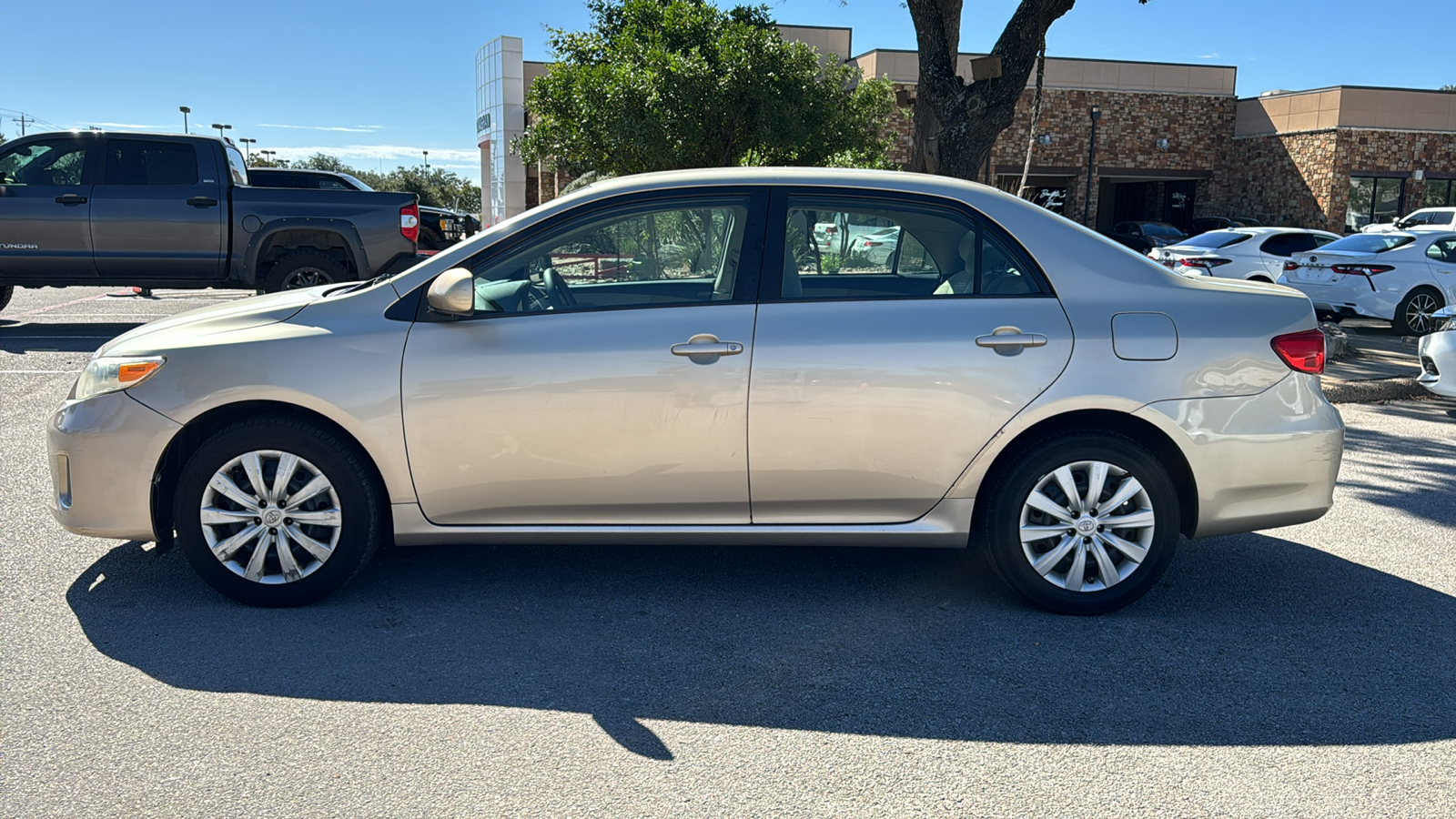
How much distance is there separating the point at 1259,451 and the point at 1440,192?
141 feet

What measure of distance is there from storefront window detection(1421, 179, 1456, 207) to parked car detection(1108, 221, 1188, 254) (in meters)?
9.72

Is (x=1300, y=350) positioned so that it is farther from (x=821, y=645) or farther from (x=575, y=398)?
(x=575, y=398)

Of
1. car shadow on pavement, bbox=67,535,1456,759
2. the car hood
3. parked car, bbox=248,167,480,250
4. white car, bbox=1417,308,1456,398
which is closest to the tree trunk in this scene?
white car, bbox=1417,308,1456,398

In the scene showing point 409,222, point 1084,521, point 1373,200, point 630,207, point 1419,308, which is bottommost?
point 1084,521

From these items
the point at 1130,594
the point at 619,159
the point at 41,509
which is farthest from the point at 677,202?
the point at 619,159

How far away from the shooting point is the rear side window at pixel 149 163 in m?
12.1

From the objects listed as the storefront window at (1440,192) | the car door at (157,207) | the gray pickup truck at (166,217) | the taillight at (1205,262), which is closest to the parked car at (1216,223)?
the storefront window at (1440,192)

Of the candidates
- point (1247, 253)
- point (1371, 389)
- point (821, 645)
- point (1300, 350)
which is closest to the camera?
point (821, 645)

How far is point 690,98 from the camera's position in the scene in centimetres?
1884

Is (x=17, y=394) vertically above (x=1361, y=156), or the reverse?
(x=1361, y=156)

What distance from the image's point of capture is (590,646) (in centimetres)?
404

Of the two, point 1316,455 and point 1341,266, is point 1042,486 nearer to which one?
point 1316,455

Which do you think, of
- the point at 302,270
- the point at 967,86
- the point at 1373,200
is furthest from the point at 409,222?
the point at 1373,200

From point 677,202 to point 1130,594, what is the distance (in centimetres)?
230
